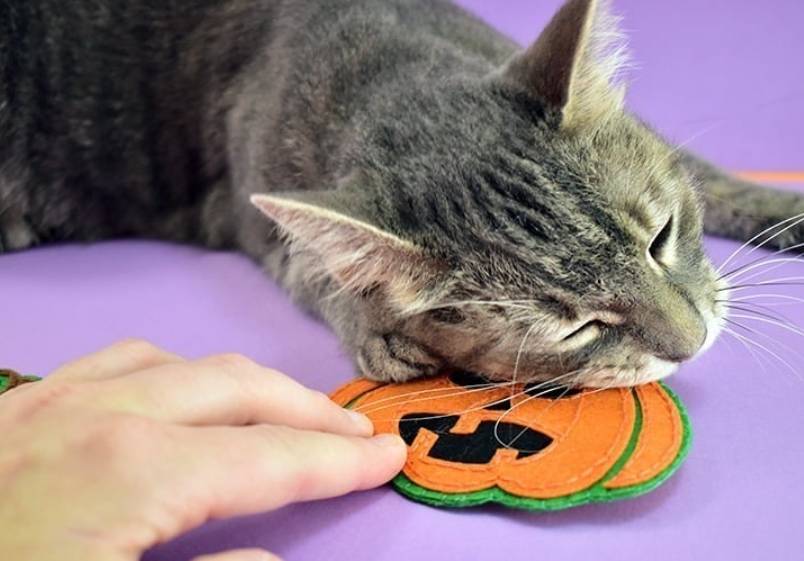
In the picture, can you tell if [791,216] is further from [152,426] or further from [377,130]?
[152,426]

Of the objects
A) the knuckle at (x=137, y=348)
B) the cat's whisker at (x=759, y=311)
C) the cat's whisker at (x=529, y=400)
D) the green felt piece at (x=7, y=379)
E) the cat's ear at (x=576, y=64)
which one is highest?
the cat's ear at (x=576, y=64)

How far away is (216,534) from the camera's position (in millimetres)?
882

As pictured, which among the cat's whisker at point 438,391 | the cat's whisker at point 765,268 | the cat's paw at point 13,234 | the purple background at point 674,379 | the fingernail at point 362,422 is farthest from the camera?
the cat's paw at point 13,234

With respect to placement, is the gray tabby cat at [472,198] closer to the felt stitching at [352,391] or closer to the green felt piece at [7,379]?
the felt stitching at [352,391]

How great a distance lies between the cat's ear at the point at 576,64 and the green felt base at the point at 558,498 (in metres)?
0.41

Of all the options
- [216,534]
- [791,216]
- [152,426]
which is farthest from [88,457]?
[791,216]

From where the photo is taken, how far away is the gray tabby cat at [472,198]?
1.00 metres

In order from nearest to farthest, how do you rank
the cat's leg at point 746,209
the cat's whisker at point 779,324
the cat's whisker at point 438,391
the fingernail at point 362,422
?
the fingernail at point 362,422
the cat's whisker at point 438,391
the cat's whisker at point 779,324
the cat's leg at point 746,209

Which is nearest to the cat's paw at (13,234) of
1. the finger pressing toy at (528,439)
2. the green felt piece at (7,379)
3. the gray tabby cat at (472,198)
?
the gray tabby cat at (472,198)

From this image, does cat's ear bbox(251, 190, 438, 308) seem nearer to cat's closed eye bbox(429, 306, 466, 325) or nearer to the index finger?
cat's closed eye bbox(429, 306, 466, 325)

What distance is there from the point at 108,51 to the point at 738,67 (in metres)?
1.62

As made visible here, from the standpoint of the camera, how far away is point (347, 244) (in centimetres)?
101

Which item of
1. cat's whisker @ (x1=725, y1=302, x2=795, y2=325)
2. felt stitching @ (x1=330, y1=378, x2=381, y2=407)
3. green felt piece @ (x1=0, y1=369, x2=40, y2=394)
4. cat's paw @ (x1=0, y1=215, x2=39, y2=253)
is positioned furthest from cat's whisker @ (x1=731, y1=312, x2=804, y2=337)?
cat's paw @ (x1=0, y1=215, x2=39, y2=253)

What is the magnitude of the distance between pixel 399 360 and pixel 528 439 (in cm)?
25
